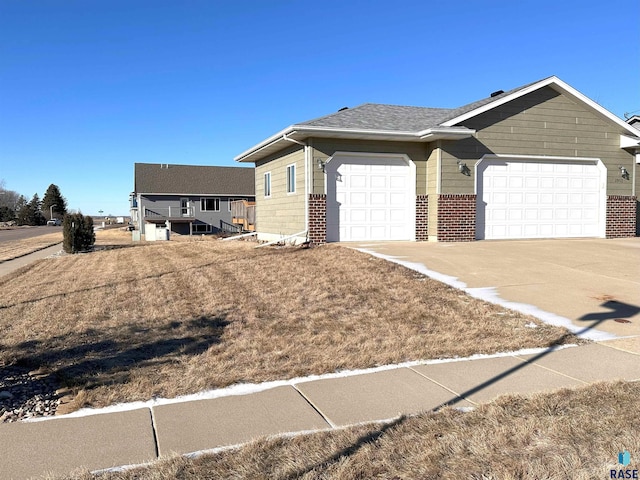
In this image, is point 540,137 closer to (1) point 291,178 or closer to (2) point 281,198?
(1) point 291,178

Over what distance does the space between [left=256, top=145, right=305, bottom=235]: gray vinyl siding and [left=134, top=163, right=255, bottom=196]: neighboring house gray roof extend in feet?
76.8

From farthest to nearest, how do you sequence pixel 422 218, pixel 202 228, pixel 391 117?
pixel 202 228 < pixel 391 117 < pixel 422 218

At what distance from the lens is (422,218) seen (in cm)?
1468

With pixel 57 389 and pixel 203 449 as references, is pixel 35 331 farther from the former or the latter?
pixel 203 449

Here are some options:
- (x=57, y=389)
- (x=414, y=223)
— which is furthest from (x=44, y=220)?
(x=57, y=389)

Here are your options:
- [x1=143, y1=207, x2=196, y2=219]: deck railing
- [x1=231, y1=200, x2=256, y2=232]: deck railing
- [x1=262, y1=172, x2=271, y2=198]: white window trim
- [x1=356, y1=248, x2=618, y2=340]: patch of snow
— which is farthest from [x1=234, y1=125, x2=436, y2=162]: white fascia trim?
[x1=143, y1=207, x2=196, y2=219]: deck railing

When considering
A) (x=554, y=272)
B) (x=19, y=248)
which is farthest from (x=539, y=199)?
(x=19, y=248)

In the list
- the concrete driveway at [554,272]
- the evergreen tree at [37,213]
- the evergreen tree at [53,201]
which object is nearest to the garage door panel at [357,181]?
the concrete driveway at [554,272]

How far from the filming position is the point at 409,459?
3.19 meters

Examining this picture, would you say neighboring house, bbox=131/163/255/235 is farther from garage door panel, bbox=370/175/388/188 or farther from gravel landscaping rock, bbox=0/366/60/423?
gravel landscaping rock, bbox=0/366/60/423

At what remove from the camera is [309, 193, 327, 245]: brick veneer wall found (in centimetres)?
1356

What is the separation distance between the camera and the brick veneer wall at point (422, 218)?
1463cm

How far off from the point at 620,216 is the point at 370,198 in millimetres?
8373

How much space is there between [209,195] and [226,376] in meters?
38.5
